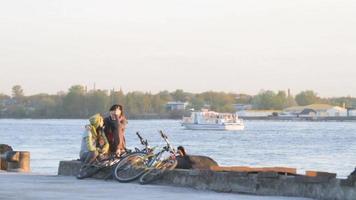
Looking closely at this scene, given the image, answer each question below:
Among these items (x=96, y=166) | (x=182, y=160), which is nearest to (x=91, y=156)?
(x=96, y=166)

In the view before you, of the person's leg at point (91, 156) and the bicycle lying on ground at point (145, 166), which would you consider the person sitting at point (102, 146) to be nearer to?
the person's leg at point (91, 156)

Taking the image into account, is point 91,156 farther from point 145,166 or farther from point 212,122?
point 212,122

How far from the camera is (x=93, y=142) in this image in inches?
851

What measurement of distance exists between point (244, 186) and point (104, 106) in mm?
180369

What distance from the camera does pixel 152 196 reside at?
57.3ft

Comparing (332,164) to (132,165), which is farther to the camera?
(332,164)

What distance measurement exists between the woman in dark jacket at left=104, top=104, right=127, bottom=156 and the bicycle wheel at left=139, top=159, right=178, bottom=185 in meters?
1.41

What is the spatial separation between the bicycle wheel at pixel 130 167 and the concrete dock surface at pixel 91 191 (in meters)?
0.23

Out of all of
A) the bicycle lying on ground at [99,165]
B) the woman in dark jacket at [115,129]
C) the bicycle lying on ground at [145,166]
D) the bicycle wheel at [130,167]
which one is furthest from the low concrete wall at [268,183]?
the woman in dark jacket at [115,129]

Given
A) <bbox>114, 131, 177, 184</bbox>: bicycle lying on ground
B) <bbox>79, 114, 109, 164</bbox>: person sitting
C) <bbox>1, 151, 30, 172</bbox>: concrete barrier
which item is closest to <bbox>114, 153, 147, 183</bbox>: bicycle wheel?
<bbox>114, 131, 177, 184</bbox>: bicycle lying on ground

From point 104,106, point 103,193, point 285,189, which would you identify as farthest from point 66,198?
point 104,106

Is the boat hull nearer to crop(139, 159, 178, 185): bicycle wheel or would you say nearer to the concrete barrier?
the concrete barrier

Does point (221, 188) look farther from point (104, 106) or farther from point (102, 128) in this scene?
point (104, 106)

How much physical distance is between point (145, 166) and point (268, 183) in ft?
11.6
